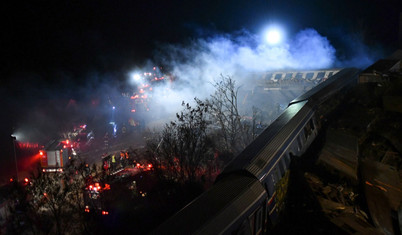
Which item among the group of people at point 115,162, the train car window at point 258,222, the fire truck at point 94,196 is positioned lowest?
the fire truck at point 94,196

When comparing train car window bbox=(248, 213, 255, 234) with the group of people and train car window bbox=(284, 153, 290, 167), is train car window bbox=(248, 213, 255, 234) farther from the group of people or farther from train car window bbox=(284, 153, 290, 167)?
the group of people

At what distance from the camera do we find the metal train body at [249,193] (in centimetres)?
407

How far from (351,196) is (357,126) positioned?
3464 millimetres

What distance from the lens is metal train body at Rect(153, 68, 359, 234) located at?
13.4 feet

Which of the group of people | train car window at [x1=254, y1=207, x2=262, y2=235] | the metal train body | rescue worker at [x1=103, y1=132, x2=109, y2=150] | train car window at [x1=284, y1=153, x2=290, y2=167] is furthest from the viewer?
rescue worker at [x1=103, y1=132, x2=109, y2=150]

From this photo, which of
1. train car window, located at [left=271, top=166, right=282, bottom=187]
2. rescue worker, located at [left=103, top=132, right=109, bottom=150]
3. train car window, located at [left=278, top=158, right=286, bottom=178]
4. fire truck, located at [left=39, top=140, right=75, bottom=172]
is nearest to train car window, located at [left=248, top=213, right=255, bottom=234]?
train car window, located at [left=271, top=166, right=282, bottom=187]

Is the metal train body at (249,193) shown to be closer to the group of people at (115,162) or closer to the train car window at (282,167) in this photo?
the train car window at (282,167)

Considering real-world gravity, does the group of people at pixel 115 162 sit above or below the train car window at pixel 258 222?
below

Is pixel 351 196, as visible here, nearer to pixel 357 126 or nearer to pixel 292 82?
pixel 357 126

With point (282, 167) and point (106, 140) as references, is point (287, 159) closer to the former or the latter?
point (282, 167)

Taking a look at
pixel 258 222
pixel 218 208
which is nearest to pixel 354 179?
pixel 258 222

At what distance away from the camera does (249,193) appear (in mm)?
4598

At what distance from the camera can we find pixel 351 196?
221 inches

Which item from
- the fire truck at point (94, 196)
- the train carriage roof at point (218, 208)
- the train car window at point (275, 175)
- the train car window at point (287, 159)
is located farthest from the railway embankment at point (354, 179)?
the fire truck at point (94, 196)
